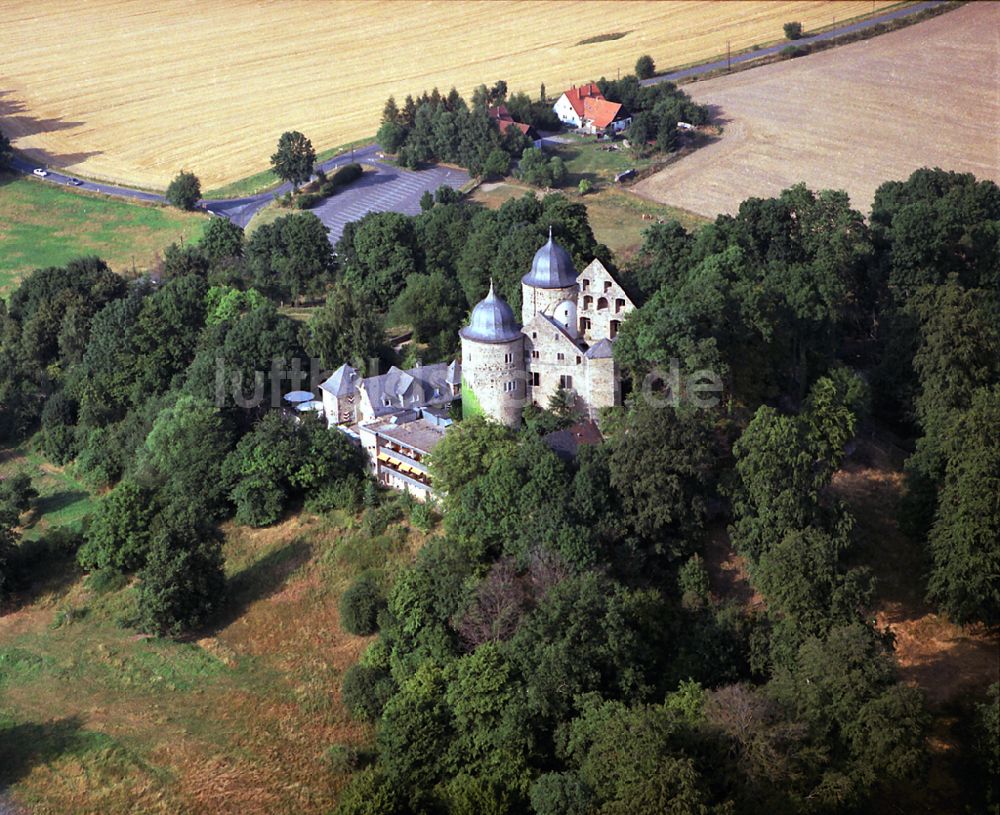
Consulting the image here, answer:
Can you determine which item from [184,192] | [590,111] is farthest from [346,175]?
[590,111]

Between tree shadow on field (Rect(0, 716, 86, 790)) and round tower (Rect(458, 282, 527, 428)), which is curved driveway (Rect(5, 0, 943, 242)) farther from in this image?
tree shadow on field (Rect(0, 716, 86, 790))

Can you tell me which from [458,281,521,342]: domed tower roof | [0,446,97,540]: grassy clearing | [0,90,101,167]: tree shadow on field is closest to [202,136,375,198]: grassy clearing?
[0,90,101,167]: tree shadow on field

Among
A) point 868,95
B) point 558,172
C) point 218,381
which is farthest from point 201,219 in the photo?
point 868,95

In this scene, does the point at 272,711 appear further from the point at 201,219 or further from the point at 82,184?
the point at 82,184

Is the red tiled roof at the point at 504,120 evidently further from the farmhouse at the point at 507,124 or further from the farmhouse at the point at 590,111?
the farmhouse at the point at 590,111

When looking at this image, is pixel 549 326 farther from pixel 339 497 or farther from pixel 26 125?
pixel 26 125

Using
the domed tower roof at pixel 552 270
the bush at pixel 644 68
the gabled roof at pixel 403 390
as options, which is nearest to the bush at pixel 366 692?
the gabled roof at pixel 403 390

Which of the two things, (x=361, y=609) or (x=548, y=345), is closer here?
(x=361, y=609)
